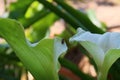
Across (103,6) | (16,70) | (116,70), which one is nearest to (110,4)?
(103,6)

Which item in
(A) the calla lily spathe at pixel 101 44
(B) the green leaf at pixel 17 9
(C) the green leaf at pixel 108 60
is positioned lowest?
(C) the green leaf at pixel 108 60

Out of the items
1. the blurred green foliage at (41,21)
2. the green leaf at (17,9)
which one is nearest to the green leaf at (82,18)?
the blurred green foliage at (41,21)

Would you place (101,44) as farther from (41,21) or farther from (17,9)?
(41,21)

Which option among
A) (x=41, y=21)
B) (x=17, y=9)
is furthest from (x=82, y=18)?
(x=41, y=21)

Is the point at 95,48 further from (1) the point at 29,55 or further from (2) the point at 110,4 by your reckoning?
(2) the point at 110,4

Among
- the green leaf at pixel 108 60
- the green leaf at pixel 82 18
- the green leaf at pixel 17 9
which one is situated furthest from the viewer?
the green leaf at pixel 17 9

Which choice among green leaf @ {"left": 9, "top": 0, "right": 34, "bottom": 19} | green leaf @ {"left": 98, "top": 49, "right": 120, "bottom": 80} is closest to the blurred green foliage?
green leaf @ {"left": 9, "top": 0, "right": 34, "bottom": 19}

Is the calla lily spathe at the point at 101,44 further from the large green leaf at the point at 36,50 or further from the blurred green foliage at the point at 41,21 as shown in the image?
the blurred green foliage at the point at 41,21
